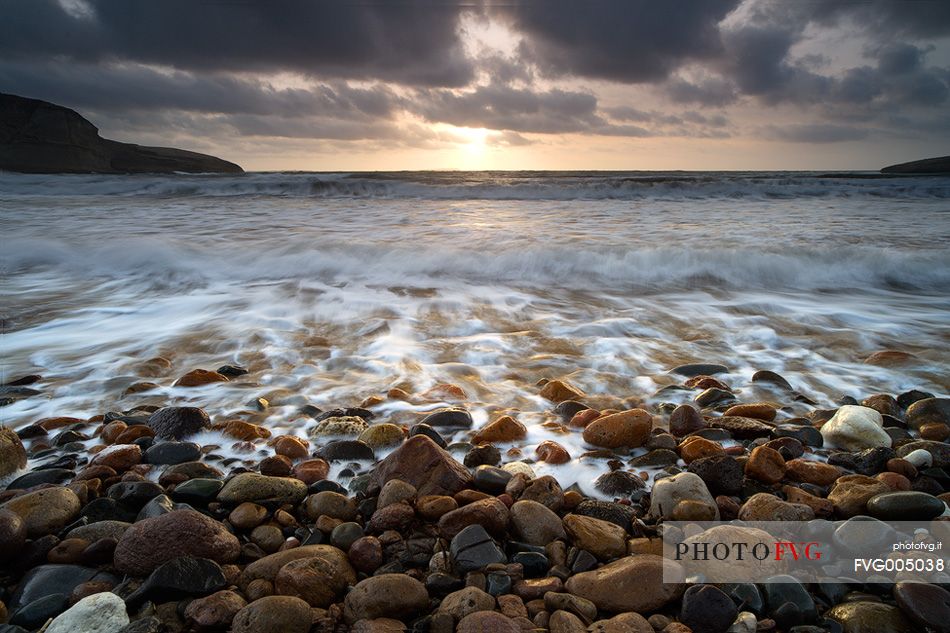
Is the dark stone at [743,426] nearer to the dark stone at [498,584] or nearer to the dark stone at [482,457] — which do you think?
the dark stone at [482,457]

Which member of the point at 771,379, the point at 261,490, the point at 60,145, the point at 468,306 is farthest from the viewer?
the point at 60,145

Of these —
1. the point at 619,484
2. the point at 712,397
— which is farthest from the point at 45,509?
the point at 712,397

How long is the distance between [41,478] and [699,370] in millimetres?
3287

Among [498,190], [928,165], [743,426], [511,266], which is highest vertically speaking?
[928,165]

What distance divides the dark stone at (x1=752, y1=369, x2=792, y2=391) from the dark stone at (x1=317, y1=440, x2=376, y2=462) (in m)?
2.29

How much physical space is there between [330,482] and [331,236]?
7385mm

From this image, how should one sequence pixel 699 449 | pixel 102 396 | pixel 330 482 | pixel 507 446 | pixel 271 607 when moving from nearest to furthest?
1. pixel 271 607
2. pixel 330 482
3. pixel 699 449
4. pixel 507 446
5. pixel 102 396

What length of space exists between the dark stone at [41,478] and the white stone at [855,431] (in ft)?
10.4

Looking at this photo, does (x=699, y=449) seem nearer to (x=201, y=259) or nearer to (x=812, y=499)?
(x=812, y=499)

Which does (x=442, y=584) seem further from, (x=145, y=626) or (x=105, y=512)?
(x=105, y=512)

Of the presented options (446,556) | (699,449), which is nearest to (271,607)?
(446,556)

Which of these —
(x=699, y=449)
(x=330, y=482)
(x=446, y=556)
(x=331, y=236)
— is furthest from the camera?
(x=331, y=236)

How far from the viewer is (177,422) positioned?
246 centimetres

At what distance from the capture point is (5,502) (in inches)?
71.6
